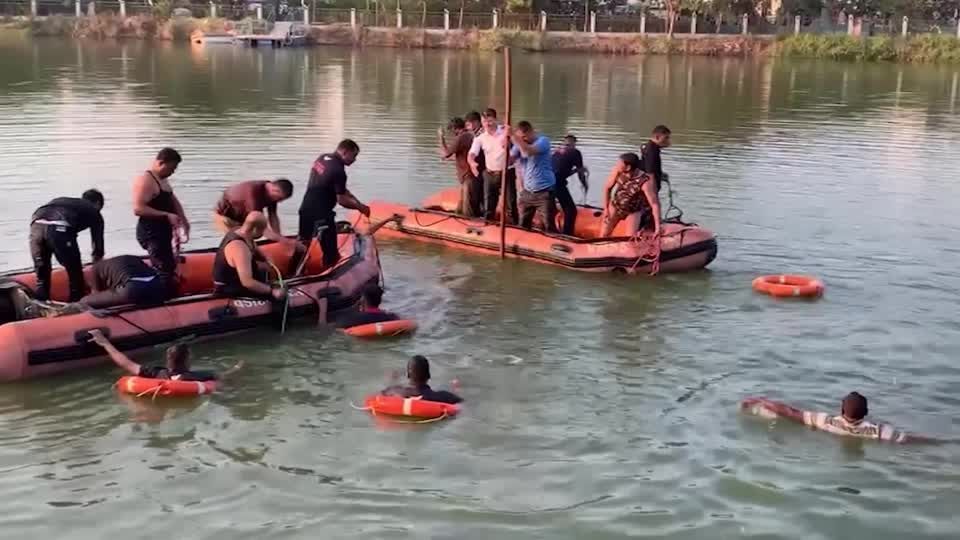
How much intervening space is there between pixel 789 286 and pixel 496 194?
420 cm

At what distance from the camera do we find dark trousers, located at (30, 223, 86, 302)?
980 cm

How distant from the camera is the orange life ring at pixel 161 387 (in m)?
8.88

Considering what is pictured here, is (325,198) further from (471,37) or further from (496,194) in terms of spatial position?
(471,37)

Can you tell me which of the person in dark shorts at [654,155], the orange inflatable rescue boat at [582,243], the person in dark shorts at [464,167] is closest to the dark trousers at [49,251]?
the orange inflatable rescue boat at [582,243]

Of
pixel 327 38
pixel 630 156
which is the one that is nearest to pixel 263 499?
pixel 630 156

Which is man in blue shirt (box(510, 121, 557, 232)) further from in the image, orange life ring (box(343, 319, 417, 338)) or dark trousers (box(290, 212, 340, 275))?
orange life ring (box(343, 319, 417, 338))

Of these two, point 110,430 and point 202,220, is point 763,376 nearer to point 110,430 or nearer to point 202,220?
point 110,430

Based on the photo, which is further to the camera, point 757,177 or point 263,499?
point 757,177

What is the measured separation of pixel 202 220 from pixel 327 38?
149 ft

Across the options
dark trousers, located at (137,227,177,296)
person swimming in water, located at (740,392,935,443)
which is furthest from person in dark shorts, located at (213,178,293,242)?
person swimming in water, located at (740,392,935,443)

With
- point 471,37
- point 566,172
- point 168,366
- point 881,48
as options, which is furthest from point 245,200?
point 881,48

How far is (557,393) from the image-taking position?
30.9ft

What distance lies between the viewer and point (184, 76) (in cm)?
3775

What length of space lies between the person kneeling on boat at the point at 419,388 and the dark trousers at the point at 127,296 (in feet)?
8.58
